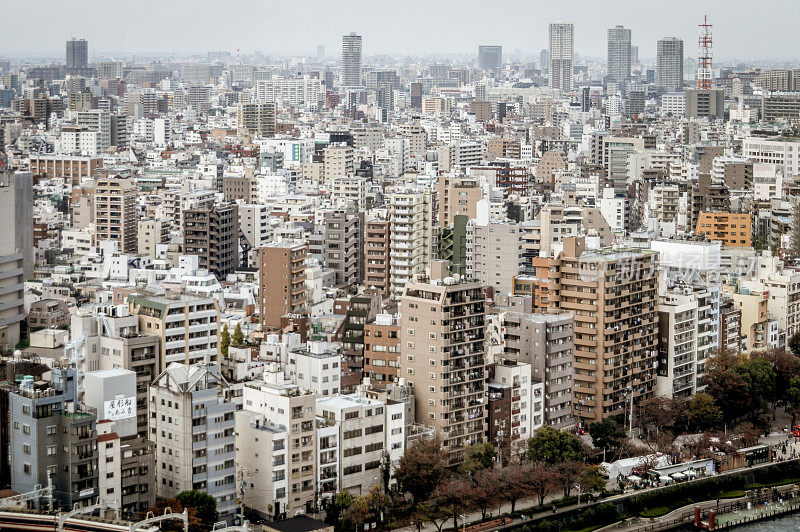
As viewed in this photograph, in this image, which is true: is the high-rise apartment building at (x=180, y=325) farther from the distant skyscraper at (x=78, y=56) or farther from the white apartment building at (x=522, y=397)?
the distant skyscraper at (x=78, y=56)

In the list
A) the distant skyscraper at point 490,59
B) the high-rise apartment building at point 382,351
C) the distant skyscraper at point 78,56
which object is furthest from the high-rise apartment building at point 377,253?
the distant skyscraper at point 490,59

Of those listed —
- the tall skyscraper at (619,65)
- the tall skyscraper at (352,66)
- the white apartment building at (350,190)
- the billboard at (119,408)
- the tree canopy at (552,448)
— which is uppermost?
the tall skyscraper at (352,66)

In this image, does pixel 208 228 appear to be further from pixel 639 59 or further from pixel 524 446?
pixel 639 59

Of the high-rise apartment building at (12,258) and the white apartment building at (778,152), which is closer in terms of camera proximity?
the high-rise apartment building at (12,258)

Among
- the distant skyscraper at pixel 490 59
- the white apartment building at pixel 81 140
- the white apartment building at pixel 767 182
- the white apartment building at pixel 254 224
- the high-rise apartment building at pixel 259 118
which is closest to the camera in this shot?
the white apartment building at pixel 254 224

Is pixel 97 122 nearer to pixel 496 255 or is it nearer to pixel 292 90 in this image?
pixel 292 90

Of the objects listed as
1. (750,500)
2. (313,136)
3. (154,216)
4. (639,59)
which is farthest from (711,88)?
(750,500)
